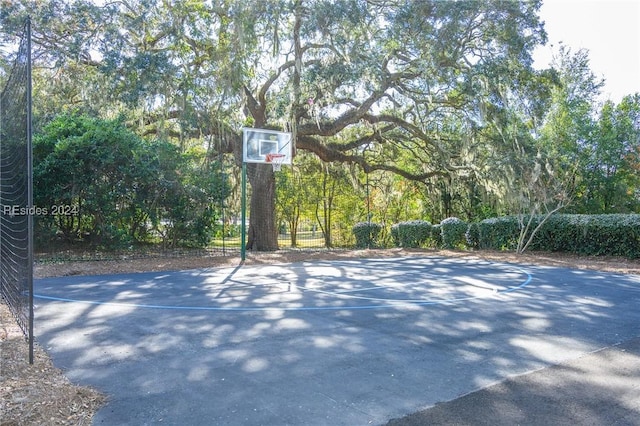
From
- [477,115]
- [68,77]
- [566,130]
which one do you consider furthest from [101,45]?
[566,130]

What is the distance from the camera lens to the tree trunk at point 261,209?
15148mm

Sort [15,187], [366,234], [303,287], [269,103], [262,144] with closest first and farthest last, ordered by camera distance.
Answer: [15,187] < [303,287] < [262,144] < [269,103] < [366,234]

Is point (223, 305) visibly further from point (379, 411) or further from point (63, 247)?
point (63, 247)

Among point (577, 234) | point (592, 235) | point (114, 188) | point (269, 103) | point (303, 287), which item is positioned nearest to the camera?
point (303, 287)

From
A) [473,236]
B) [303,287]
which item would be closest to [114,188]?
[303,287]

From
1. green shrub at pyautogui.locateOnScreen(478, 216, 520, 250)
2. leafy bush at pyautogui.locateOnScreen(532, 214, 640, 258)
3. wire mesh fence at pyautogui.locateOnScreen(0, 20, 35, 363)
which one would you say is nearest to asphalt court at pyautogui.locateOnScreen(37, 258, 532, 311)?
wire mesh fence at pyautogui.locateOnScreen(0, 20, 35, 363)

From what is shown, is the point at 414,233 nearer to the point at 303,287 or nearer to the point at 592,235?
the point at 592,235

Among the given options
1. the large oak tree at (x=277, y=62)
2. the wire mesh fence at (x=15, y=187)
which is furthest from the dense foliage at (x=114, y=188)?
the wire mesh fence at (x=15, y=187)

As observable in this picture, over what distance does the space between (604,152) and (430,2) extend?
8.93 m

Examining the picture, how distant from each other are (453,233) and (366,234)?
11.3ft

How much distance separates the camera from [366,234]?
18.2 m

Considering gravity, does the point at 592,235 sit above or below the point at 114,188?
below

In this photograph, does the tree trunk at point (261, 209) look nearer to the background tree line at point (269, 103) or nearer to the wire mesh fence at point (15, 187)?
the background tree line at point (269, 103)

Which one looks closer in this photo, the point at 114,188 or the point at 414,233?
the point at 114,188
